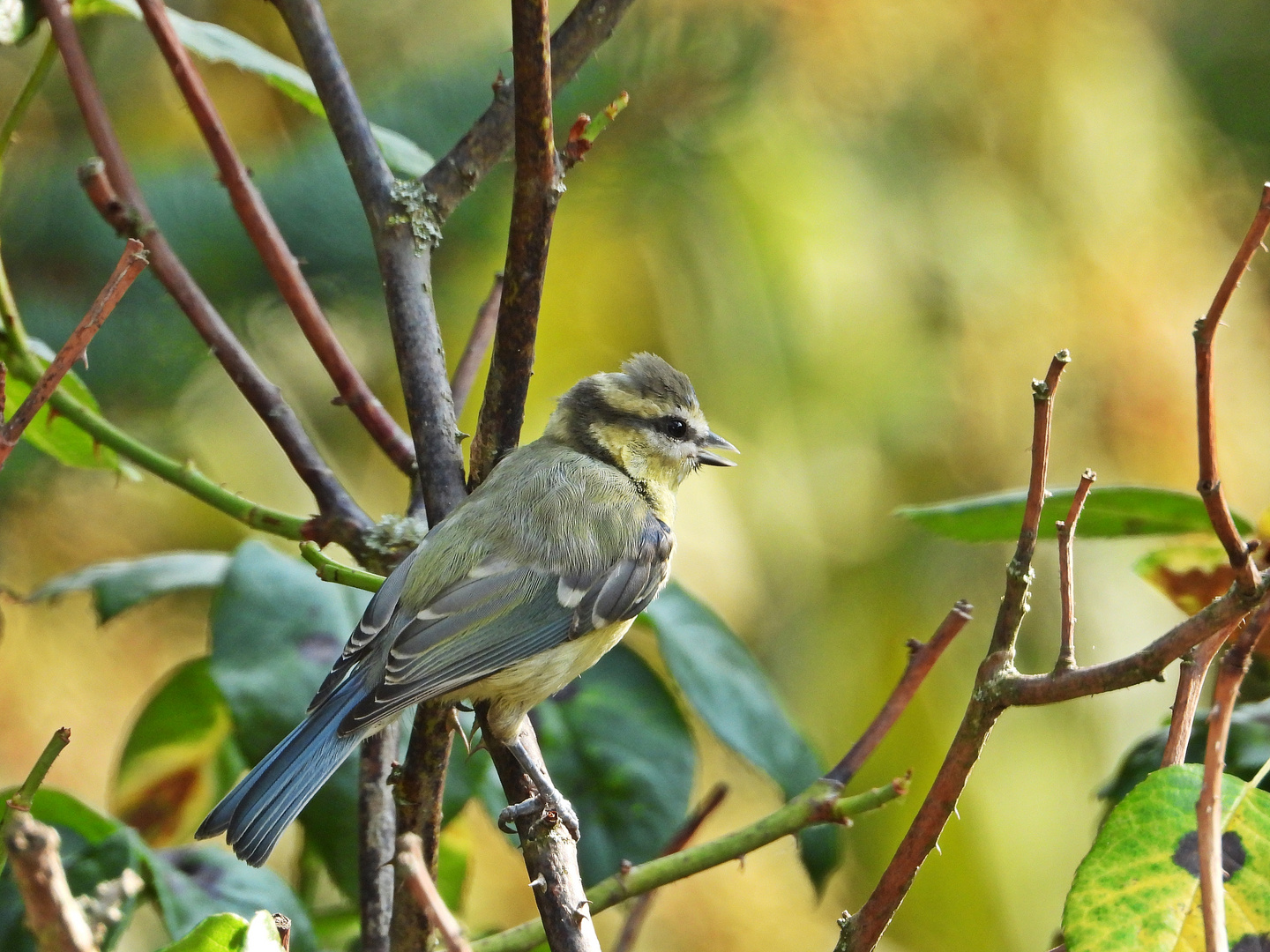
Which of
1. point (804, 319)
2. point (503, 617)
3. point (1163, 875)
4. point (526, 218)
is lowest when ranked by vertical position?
point (1163, 875)

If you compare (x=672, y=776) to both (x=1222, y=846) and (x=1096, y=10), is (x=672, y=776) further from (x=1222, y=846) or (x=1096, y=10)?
(x=1096, y=10)

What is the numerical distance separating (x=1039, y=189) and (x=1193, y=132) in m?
0.49

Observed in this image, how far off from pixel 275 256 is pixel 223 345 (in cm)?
13

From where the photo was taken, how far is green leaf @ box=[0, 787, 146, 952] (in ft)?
4.54

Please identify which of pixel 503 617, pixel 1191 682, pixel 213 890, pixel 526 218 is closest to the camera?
pixel 1191 682

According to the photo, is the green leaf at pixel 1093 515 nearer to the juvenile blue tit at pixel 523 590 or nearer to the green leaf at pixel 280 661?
the juvenile blue tit at pixel 523 590

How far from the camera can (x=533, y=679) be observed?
1.72 meters

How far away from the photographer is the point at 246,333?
285cm

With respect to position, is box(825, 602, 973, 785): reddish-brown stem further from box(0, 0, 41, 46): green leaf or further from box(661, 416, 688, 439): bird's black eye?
box(0, 0, 41, 46): green leaf

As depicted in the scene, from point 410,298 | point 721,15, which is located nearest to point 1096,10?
point 721,15

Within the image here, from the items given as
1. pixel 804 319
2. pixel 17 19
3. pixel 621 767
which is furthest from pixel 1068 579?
pixel 804 319

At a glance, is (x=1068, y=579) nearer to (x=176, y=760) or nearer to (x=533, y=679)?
(x=533, y=679)

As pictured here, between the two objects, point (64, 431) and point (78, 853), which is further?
point (64, 431)

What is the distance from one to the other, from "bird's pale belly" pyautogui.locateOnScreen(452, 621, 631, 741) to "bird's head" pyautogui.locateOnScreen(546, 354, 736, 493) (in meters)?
0.35
